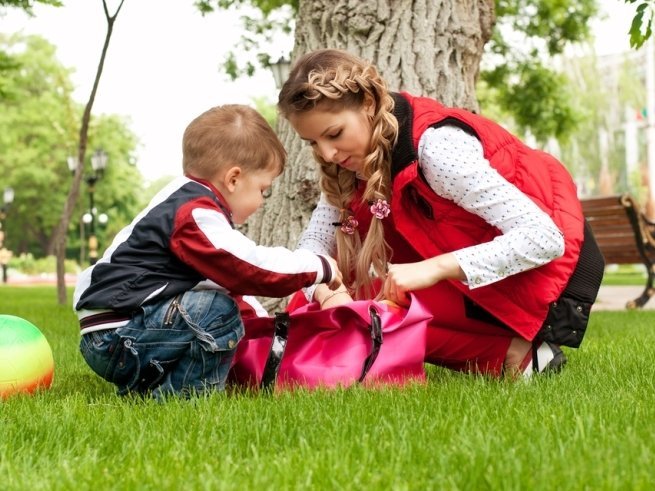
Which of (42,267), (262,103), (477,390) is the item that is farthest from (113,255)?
(262,103)

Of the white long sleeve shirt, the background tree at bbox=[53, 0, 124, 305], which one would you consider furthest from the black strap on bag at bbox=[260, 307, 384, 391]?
the background tree at bbox=[53, 0, 124, 305]

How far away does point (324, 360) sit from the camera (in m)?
3.62

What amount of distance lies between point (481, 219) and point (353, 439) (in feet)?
4.87

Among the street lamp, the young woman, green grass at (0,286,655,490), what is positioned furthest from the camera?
the street lamp

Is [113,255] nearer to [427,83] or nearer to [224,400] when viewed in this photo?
[224,400]

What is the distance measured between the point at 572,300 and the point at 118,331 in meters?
1.90

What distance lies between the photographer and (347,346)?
358cm

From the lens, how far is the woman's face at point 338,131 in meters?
3.53

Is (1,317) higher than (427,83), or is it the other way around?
(427,83)

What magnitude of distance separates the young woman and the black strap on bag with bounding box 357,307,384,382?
0.47 ft

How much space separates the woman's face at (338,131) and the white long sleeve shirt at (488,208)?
0.24 metres

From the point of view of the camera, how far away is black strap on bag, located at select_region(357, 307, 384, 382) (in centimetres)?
344

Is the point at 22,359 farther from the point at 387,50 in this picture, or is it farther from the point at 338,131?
the point at 387,50

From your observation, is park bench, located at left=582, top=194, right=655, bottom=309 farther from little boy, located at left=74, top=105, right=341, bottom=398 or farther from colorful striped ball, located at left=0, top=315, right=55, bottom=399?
colorful striped ball, located at left=0, top=315, right=55, bottom=399
